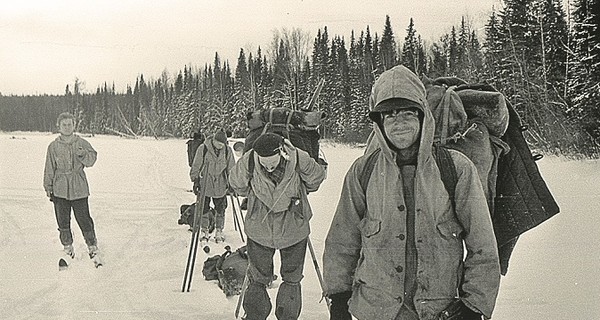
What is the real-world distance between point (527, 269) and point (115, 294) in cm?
190

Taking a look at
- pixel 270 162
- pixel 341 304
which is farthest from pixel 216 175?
pixel 341 304

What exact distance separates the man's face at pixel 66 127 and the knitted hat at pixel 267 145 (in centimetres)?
115

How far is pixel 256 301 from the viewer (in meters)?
1.98

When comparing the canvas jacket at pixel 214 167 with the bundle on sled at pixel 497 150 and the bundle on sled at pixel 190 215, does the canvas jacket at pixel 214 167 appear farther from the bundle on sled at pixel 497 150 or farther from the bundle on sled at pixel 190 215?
the bundle on sled at pixel 497 150

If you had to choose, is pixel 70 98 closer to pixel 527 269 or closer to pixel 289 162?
pixel 289 162

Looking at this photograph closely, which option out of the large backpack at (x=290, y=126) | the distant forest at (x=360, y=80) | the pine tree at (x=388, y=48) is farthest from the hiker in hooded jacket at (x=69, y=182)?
the pine tree at (x=388, y=48)

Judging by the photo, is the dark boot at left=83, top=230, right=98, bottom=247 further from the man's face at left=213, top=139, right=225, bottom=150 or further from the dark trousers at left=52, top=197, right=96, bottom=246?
the man's face at left=213, top=139, right=225, bottom=150

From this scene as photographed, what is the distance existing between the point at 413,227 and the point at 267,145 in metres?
0.93

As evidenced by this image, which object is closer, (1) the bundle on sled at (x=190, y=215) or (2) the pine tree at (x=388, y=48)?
(2) the pine tree at (x=388, y=48)

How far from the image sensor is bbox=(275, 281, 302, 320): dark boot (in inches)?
78.7

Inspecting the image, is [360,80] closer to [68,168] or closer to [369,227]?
[369,227]

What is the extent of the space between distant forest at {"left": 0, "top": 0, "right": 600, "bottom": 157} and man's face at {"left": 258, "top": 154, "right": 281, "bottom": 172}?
0.26 m

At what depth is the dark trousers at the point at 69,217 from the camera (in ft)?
9.98

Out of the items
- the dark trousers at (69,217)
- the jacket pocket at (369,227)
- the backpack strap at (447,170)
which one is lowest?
the dark trousers at (69,217)
